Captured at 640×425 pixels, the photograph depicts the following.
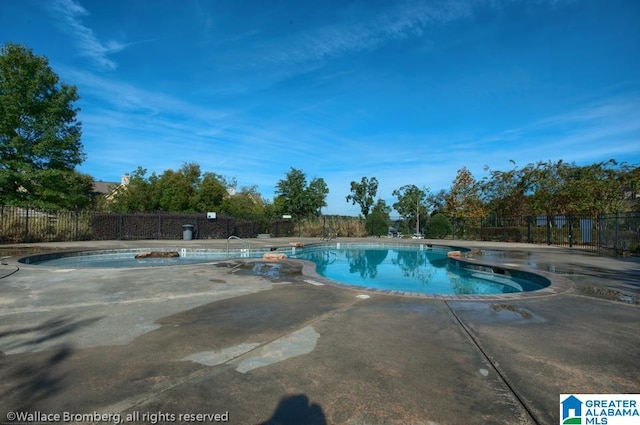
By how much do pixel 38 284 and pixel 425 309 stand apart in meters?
6.86

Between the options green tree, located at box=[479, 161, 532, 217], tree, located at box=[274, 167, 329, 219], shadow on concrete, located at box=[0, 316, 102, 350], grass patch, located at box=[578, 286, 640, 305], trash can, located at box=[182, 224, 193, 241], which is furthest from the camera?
tree, located at box=[274, 167, 329, 219]

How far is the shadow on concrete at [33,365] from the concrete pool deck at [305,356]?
0.05 ft

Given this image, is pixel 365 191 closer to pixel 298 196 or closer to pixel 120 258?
pixel 298 196

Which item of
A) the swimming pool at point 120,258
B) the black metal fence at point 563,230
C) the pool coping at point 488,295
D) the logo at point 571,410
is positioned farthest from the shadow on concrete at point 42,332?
the black metal fence at point 563,230

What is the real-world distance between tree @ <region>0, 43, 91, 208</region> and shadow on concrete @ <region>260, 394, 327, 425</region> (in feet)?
80.6

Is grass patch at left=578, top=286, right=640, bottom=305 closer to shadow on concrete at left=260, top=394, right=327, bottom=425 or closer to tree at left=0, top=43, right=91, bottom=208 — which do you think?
shadow on concrete at left=260, top=394, right=327, bottom=425

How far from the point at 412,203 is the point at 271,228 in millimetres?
17375

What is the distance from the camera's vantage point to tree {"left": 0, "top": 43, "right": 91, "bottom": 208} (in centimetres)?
1967

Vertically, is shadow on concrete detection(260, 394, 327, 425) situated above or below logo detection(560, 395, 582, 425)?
above

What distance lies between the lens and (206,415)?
2.02 m

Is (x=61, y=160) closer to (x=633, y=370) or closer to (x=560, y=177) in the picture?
(x=633, y=370)

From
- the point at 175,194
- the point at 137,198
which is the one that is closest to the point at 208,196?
the point at 175,194

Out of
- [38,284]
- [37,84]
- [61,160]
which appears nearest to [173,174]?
[61,160]

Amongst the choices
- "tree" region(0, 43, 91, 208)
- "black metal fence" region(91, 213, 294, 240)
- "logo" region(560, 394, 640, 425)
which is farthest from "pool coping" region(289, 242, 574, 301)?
"tree" region(0, 43, 91, 208)
